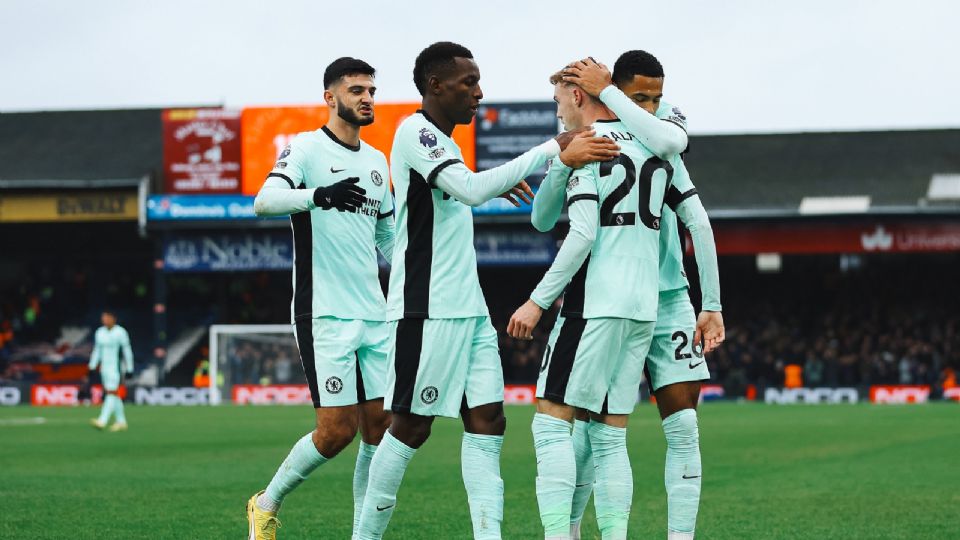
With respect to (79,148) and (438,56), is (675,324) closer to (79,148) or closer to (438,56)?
(438,56)

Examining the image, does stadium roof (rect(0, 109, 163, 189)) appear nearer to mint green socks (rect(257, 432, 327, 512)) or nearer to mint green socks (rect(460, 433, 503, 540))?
mint green socks (rect(257, 432, 327, 512))

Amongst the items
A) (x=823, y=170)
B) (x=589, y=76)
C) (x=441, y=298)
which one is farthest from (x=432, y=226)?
(x=823, y=170)

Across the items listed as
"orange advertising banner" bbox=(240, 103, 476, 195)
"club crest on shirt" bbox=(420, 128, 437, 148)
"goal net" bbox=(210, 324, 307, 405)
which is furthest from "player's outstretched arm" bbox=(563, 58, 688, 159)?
"orange advertising banner" bbox=(240, 103, 476, 195)

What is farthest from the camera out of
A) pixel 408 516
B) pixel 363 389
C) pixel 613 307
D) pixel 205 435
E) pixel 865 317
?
pixel 865 317

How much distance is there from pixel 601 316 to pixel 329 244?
1988 mm

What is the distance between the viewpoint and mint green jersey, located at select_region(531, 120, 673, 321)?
6.16 metres

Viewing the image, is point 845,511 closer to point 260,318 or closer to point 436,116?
point 436,116

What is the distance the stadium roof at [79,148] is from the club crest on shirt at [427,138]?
1371 inches

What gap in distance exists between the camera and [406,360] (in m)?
6.27

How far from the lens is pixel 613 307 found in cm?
614

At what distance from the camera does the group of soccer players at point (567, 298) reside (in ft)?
20.1

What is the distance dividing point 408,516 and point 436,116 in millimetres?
4243

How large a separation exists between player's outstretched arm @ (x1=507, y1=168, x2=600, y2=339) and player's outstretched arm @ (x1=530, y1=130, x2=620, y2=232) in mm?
113

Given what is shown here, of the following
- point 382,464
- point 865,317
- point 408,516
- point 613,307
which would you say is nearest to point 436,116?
point 613,307
